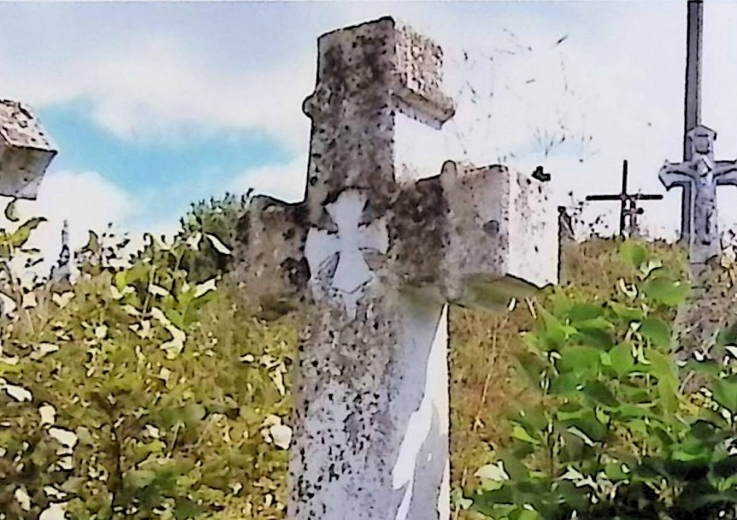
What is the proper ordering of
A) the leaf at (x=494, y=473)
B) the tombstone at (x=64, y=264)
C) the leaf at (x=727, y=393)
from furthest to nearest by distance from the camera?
the tombstone at (x=64, y=264)
the leaf at (x=494, y=473)
the leaf at (x=727, y=393)

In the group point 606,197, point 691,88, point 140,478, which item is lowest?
point 140,478

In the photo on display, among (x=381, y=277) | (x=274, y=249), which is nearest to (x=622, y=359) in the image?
(x=381, y=277)

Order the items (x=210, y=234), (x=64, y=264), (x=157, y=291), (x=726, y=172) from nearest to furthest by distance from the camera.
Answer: (x=157, y=291) → (x=210, y=234) → (x=64, y=264) → (x=726, y=172)

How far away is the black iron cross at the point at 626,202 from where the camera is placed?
305cm

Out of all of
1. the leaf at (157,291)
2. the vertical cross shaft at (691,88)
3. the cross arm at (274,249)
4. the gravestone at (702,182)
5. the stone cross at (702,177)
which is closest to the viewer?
the cross arm at (274,249)

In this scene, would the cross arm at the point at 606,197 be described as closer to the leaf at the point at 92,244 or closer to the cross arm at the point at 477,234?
the leaf at the point at 92,244

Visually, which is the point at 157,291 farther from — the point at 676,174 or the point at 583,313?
the point at 676,174

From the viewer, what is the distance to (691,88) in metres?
3.27

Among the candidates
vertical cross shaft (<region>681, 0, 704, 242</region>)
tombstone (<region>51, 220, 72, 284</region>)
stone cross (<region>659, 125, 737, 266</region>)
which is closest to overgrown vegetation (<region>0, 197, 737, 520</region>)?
tombstone (<region>51, 220, 72, 284</region>)

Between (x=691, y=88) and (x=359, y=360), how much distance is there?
229 centimetres

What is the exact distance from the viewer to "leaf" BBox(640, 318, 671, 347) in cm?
99

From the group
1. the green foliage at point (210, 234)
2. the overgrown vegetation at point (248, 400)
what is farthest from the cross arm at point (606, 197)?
the green foliage at point (210, 234)

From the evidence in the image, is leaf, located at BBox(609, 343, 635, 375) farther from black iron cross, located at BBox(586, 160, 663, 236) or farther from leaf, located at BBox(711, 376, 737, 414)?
black iron cross, located at BBox(586, 160, 663, 236)

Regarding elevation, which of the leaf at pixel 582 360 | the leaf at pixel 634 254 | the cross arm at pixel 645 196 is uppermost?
the cross arm at pixel 645 196
